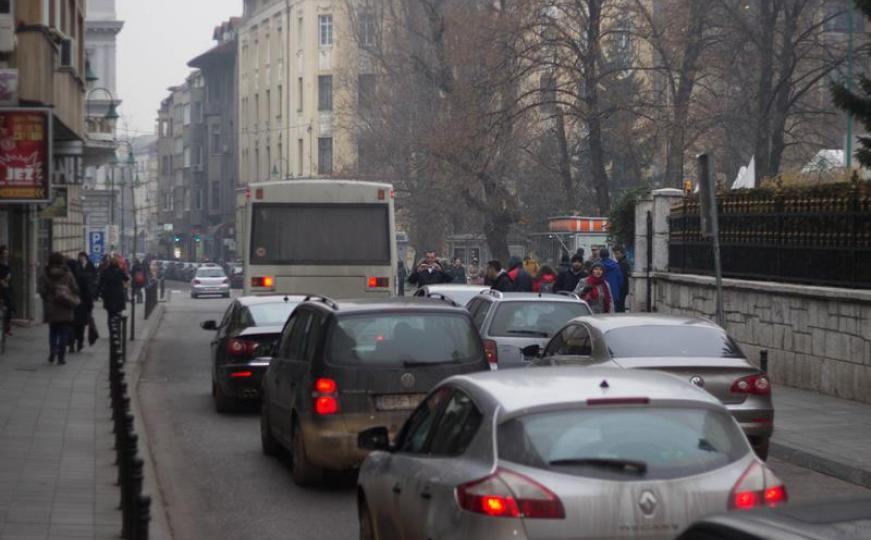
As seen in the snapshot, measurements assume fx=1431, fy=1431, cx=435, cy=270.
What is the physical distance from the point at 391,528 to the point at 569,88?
1286 inches

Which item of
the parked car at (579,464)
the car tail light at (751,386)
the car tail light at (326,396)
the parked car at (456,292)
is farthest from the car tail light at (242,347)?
the parked car at (579,464)

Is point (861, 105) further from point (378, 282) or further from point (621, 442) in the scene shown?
point (621, 442)

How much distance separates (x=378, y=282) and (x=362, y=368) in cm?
1214

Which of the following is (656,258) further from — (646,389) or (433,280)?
(646,389)

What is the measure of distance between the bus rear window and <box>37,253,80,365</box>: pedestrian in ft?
9.93

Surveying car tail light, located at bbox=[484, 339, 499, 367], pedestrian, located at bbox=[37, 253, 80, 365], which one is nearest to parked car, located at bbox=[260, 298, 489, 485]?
car tail light, located at bbox=[484, 339, 499, 367]

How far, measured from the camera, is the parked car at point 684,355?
40.2 feet

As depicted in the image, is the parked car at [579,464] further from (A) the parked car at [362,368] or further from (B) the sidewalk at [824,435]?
(B) the sidewalk at [824,435]

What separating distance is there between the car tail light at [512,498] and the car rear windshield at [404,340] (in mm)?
5407

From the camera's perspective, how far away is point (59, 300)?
2255 centimetres

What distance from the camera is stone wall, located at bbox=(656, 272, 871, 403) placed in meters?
17.5

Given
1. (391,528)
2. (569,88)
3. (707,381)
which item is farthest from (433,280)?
(391,528)

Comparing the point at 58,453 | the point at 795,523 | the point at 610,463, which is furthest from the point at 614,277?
the point at 795,523

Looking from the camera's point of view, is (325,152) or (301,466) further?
(325,152)
